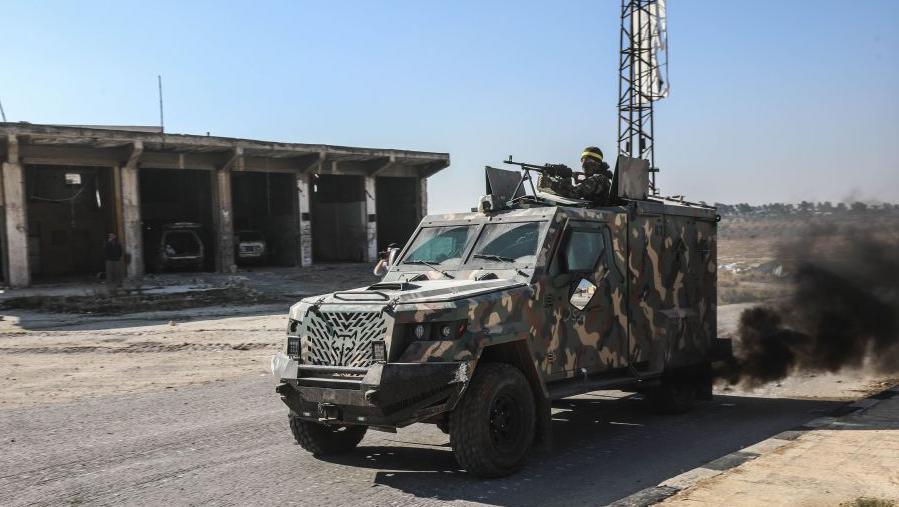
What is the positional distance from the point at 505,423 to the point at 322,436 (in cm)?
163

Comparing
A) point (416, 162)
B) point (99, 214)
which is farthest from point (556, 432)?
point (99, 214)

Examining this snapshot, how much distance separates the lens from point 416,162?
32.0 m

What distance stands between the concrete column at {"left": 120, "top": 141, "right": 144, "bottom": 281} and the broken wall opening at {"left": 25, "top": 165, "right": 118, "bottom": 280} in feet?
14.2

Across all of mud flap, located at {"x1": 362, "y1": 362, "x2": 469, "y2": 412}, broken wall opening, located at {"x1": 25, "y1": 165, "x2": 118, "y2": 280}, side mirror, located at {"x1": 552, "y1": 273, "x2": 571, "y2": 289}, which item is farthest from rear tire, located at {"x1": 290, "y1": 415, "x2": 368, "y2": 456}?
broken wall opening, located at {"x1": 25, "y1": 165, "x2": 118, "y2": 280}

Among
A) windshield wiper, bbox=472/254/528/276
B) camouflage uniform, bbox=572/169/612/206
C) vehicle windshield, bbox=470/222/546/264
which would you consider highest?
camouflage uniform, bbox=572/169/612/206

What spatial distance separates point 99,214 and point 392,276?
1056 inches

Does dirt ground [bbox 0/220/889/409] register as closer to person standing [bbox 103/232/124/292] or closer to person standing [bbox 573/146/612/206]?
person standing [bbox 103/232/124/292]

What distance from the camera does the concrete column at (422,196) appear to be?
33.1m

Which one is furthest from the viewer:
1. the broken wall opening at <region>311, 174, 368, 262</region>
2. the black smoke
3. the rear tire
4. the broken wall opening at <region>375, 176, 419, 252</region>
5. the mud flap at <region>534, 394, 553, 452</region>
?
the broken wall opening at <region>375, 176, 419, 252</region>

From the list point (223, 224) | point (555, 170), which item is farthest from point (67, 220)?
point (555, 170)

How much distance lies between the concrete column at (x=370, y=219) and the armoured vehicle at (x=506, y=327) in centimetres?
2266

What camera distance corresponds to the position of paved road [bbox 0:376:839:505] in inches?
226

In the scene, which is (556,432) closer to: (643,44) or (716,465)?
(716,465)

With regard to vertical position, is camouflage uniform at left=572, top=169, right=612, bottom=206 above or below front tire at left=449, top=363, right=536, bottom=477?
above
